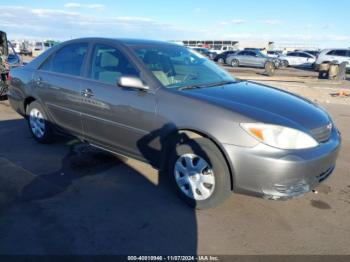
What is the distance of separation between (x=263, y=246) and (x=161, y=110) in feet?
5.26

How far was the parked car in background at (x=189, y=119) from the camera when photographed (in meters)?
3.12

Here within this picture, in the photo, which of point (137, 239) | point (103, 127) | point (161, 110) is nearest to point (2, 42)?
point (103, 127)

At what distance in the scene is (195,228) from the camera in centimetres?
323

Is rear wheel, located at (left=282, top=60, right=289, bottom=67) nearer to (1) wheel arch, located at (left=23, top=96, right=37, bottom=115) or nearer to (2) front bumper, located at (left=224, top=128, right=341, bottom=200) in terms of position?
(1) wheel arch, located at (left=23, top=96, right=37, bottom=115)

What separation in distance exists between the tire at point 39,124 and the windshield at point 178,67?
1.99 m

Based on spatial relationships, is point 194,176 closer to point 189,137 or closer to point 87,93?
point 189,137

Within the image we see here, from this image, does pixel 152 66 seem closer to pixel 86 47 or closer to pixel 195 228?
pixel 86 47

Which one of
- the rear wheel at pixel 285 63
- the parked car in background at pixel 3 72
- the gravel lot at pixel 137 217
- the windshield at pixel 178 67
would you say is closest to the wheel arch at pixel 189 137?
the gravel lot at pixel 137 217

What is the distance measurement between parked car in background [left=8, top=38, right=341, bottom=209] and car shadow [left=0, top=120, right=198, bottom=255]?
0.79ft

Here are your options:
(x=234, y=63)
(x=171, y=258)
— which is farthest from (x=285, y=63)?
(x=171, y=258)

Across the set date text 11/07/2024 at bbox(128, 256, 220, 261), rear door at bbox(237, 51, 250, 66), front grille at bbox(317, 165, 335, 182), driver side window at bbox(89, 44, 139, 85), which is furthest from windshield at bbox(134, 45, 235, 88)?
rear door at bbox(237, 51, 250, 66)

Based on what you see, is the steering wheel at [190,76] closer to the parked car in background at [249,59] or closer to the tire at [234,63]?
the parked car in background at [249,59]

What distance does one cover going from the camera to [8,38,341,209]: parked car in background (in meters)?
3.12

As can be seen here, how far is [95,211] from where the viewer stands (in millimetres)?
3488
